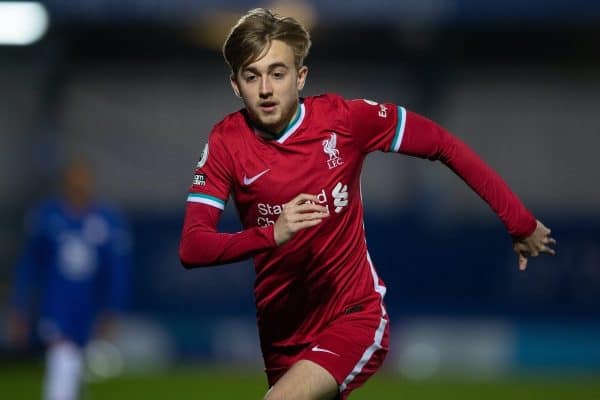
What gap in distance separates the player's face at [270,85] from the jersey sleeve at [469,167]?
664 millimetres

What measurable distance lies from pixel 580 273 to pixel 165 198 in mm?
7135

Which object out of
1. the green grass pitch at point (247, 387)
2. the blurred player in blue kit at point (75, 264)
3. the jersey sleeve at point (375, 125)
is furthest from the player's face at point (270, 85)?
the green grass pitch at point (247, 387)

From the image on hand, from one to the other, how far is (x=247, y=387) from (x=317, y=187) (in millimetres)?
8419

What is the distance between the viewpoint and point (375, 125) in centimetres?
582

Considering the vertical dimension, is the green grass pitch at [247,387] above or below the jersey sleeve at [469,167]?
below

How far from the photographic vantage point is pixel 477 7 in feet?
62.5

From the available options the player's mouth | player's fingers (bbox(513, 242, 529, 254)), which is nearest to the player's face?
the player's mouth

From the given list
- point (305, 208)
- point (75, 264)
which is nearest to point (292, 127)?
point (305, 208)

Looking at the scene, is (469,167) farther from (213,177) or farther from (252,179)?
(213,177)

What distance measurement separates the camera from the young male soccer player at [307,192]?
18.0 feet

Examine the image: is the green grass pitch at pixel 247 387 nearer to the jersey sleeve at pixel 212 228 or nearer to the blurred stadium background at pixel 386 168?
the blurred stadium background at pixel 386 168

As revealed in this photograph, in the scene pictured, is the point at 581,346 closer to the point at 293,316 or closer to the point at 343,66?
the point at 343,66

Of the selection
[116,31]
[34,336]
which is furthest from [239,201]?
[116,31]

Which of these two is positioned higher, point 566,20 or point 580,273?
point 566,20
